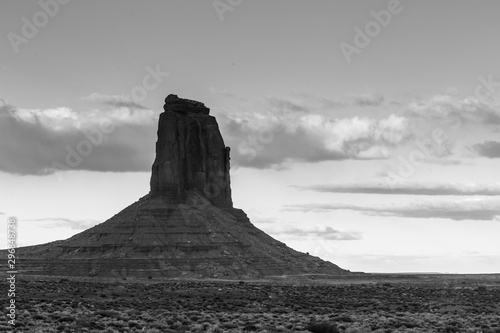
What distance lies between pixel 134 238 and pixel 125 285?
3338cm

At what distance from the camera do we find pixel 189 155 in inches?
6486

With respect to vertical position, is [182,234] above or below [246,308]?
above

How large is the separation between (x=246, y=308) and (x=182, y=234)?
242 ft

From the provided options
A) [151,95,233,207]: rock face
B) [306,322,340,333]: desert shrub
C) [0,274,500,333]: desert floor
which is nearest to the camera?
[306,322,340,333]: desert shrub

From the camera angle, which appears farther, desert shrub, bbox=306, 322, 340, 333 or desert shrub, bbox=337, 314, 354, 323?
desert shrub, bbox=337, 314, 354, 323

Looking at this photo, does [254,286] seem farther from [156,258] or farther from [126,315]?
[126,315]

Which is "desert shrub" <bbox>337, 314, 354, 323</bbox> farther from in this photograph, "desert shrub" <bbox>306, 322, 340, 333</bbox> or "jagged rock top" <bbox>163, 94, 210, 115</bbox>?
"jagged rock top" <bbox>163, 94, 210, 115</bbox>

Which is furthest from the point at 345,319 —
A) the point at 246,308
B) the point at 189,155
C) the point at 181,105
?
the point at 181,105

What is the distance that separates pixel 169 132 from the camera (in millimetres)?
162625

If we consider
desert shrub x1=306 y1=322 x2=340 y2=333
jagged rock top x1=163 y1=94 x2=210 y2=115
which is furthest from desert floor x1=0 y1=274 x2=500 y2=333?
jagged rock top x1=163 y1=94 x2=210 y2=115

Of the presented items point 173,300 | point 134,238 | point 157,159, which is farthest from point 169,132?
point 173,300

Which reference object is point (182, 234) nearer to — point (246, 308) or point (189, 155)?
point (189, 155)

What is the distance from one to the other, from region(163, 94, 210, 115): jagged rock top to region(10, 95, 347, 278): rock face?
0.55 ft

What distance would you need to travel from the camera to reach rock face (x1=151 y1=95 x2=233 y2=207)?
16075 centimetres
